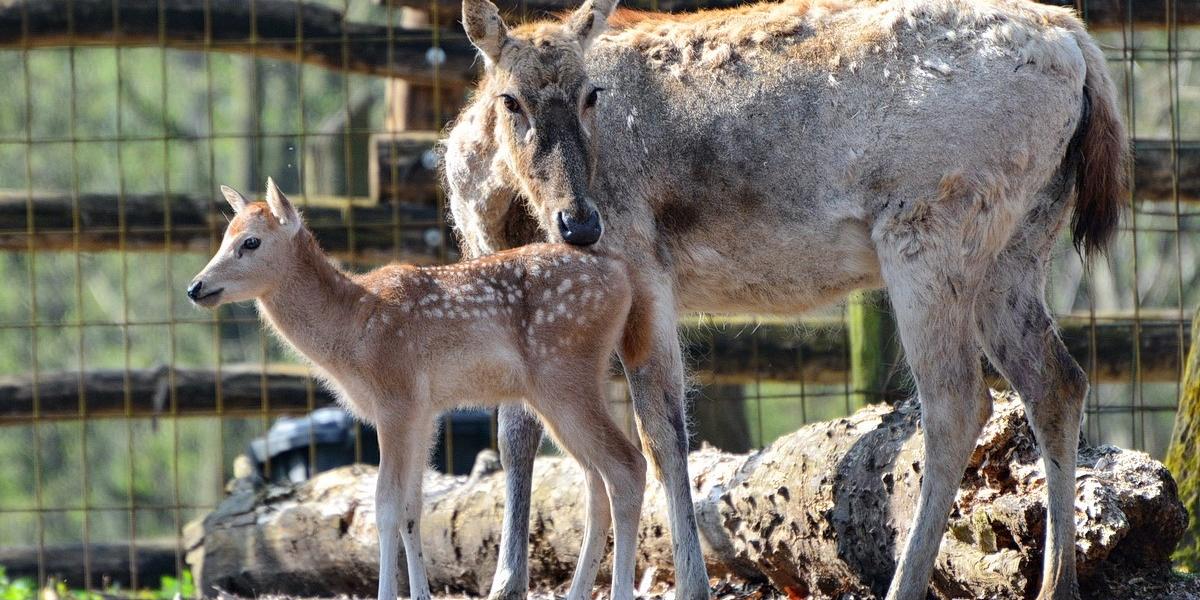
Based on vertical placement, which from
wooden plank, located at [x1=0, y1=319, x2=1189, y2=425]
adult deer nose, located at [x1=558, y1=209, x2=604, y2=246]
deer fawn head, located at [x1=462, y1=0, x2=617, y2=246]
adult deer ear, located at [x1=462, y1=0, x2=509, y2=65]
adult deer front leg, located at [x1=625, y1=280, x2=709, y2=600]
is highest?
adult deer ear, located at [x1=462, y1=0, x2=509, y2=65]

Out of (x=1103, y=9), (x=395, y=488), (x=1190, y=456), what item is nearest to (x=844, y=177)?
(x=395, y=488)

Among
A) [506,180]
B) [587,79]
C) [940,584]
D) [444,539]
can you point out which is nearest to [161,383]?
[444,539]

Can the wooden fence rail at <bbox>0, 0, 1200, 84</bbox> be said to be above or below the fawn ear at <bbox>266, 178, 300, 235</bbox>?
above

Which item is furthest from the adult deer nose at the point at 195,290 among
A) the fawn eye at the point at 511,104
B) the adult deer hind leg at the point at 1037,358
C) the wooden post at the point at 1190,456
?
the wooden post at the point at 1190,456

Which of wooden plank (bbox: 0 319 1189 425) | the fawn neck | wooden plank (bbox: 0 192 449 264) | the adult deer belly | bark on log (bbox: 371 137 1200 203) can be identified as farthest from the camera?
wooden plank (bbox: 0 192 449 264)

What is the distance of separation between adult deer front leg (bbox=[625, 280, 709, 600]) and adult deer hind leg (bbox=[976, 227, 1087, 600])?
1295 millimetres

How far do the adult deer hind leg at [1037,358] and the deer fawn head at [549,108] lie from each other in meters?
1.72

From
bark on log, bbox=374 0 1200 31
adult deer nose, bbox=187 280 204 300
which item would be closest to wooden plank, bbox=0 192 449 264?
bark on log, bbox=374 0 1200 31

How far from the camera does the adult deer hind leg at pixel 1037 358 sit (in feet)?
18.4

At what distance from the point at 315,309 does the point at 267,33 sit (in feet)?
13.0

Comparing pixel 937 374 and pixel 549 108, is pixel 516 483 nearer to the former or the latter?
pixel 549 108

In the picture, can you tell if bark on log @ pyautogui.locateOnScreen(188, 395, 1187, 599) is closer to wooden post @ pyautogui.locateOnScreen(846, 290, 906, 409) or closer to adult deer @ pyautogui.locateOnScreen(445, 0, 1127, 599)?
adult deer @ pyautogui.locateOnScreen(445, 0, 1127, 599)

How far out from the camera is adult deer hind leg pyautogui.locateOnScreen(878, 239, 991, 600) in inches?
218

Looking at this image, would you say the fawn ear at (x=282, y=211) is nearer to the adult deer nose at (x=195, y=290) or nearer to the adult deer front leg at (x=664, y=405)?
the adult deer nose at (x=195, y=290)
